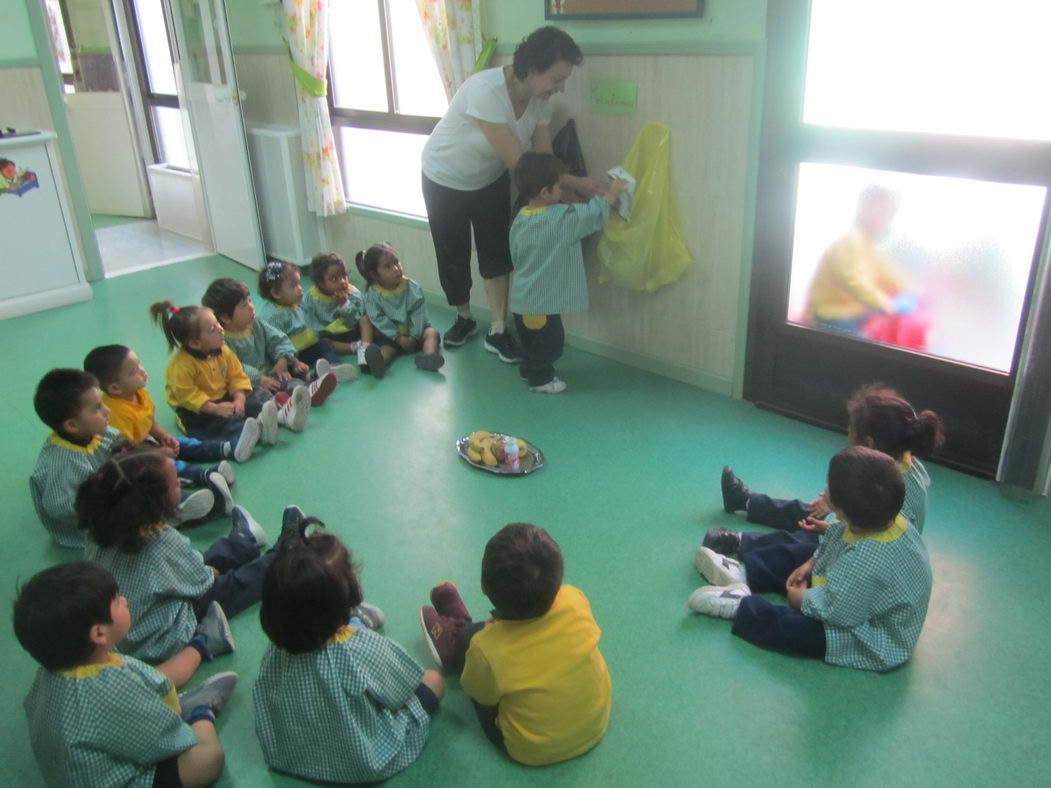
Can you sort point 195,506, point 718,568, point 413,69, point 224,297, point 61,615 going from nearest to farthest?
point 61,615, point 718,568, point 195,506, point 224,297, point 413,69

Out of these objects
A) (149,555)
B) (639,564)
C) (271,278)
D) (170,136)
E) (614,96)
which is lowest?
(639,564)

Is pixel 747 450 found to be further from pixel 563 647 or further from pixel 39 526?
pixel 39 526

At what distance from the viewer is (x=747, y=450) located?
303 cm

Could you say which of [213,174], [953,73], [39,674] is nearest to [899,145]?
[953,73]

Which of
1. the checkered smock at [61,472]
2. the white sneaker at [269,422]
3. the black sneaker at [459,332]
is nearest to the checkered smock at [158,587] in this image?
the checkered smock at [61,472]

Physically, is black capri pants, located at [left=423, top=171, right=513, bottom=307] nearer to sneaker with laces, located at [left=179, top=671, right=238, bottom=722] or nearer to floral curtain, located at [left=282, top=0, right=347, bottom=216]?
floral curtain, located at [left=282, top=0, right=347, bottom=216]

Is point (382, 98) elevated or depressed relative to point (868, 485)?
elevated

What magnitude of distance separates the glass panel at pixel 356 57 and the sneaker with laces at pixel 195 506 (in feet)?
9.14

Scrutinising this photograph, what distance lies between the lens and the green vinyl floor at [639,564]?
1812 millimetres

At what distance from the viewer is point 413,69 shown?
450 cm

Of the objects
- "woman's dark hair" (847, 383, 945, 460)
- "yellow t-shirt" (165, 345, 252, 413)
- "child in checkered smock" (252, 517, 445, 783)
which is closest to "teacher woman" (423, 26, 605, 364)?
"yellow t-shirt" (165, 345, 252, 413)

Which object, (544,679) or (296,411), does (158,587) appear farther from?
(296,411)

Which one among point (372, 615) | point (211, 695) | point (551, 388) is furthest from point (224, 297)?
point (211, 695)

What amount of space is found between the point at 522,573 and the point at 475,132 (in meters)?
2.39
